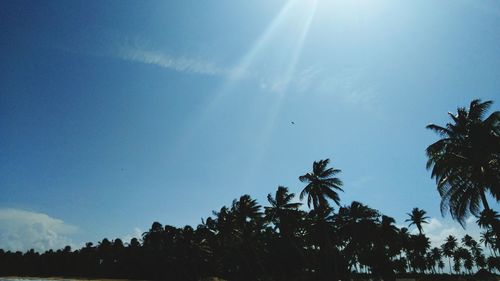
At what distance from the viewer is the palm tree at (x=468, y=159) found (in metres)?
20.7

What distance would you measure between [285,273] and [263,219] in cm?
953

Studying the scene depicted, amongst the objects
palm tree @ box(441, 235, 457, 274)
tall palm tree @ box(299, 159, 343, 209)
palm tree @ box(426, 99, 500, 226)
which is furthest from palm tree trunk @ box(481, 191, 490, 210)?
palm tree @ box(441, 235, 457, 274)

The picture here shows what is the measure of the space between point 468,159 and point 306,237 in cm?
4237

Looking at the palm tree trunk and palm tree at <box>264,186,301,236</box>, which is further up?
palm tree at <box>264,186,301,236</box>

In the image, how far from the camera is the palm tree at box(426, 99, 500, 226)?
2072cm

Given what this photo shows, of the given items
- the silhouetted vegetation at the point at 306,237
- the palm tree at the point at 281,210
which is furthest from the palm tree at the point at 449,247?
the palm tree at the point at 281,210

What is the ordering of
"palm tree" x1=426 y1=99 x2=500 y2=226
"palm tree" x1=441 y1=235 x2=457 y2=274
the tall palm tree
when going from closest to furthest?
1. "palm tree" x1=426 y1=99 x2=500 y2=226
2. the tall palm tree
3. "palm tree" x1=441 y1=235 x2=457 y2=274

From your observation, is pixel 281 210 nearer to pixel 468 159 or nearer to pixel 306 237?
pixel 306 237

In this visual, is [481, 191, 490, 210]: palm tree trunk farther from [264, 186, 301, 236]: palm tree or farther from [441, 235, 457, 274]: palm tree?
[441, 235, 457, 274]: palm tree

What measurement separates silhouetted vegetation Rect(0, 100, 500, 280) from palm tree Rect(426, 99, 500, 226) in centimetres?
6

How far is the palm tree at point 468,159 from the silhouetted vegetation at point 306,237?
57mm

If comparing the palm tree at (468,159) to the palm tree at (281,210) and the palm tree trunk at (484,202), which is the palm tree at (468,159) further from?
the palm tree at (281,210)

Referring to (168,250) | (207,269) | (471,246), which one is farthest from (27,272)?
(471,246)

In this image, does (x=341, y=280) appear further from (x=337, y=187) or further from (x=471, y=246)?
(x=471, y=246)
